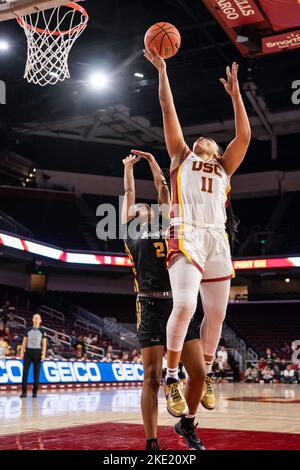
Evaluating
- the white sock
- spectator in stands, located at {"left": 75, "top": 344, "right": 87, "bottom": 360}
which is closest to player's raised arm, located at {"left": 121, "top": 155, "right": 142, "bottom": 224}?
the white sock

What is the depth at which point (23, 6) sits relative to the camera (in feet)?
20.6

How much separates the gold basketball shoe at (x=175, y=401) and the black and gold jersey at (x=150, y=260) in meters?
0.82

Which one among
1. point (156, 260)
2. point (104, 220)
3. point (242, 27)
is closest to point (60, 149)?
point (104, 220)

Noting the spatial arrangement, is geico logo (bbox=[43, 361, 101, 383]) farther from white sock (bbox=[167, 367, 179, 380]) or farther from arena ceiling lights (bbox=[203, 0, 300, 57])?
white sock (bbox=[167, 367, 179, 380])

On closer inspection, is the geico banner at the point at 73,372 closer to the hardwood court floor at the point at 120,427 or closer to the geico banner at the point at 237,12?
the hardwood court floor at the point at 120,427

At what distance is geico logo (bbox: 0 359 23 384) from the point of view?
1358cm

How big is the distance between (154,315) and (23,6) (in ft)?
12.9

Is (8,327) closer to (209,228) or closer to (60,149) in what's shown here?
(60,149)

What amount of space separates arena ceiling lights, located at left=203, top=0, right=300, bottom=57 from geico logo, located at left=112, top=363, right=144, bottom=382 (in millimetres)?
10421

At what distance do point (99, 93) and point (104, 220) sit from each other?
10.1 m

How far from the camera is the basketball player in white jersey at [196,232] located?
3.86 metres

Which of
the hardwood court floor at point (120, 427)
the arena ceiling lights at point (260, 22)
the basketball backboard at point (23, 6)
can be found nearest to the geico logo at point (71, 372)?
the hardwood court floor at point (120, 427)

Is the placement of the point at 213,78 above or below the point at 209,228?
above
